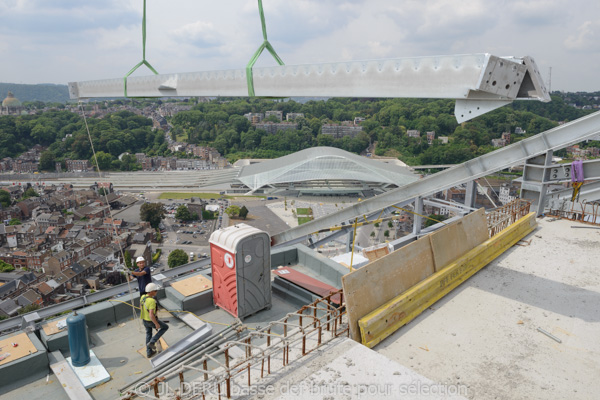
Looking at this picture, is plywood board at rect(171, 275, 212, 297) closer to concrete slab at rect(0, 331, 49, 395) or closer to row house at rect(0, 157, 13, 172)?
concrete slab at rect(0, 331, 49, 395)

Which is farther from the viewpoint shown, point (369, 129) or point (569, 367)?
point (369, 129)

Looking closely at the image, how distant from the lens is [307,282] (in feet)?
20.8

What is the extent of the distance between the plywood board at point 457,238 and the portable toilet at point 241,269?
2.21m

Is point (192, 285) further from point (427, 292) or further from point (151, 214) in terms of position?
point (151, 214)

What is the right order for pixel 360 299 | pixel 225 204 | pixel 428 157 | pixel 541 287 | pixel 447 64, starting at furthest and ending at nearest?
pixel 428 157, pixel 225 204, pixel 541 287, pixel 360 299, pixel 447 64

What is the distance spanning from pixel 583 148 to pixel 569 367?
70.1 meters

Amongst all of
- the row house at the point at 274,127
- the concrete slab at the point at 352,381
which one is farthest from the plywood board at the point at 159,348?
the row house at the point at 274,127

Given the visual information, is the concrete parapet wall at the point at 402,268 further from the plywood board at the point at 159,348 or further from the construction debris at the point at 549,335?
the plywood board at the point at 159,348

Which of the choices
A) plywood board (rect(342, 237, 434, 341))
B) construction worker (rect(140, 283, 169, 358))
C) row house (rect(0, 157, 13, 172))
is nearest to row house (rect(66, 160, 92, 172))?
row house (rect(0, 157, 13, 172))

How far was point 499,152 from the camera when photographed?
536 centimetres

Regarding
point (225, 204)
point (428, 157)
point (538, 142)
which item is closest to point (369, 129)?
point (428, 157)

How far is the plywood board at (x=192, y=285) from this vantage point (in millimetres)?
5843

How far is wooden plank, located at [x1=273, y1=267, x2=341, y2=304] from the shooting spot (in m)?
6.06

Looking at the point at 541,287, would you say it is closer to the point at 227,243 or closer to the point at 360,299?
the point at 360,299
